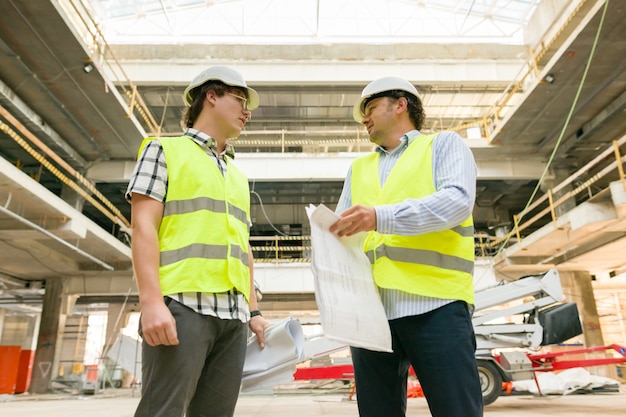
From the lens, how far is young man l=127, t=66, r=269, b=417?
1.42 meters

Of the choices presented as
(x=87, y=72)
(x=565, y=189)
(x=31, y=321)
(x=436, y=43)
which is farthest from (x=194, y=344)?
(x=31, y=321)

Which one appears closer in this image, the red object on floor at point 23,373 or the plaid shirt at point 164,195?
the plaid shirt at point 164,195

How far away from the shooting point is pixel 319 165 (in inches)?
510

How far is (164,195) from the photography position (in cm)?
163

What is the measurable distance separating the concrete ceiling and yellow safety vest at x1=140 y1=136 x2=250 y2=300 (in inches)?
290

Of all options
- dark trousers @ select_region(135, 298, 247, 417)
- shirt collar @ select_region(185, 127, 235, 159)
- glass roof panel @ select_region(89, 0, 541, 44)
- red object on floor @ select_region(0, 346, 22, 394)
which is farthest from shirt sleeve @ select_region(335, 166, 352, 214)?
red object on floor @ select_region(0, 346, 22, 394)

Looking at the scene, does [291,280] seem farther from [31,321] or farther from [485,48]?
[31,321]

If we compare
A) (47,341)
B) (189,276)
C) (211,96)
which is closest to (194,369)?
(189,276)

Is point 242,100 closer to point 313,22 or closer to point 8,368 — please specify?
point 313,22

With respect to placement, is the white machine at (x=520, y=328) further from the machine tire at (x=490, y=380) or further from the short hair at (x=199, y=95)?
the short hair at (x=199, y=95)

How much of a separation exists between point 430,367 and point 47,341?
15680mm

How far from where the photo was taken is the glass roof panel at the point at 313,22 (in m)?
16.1

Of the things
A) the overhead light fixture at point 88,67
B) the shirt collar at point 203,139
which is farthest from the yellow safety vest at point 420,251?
the overhead light fixture at point 88,67

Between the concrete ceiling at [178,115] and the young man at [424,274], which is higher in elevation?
the concrete ceiling at [178,115]
